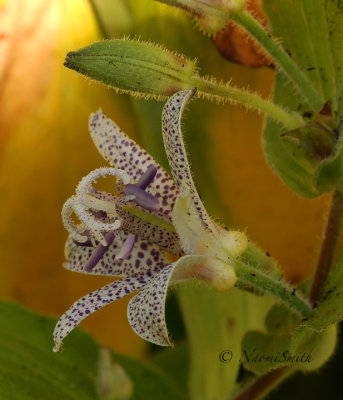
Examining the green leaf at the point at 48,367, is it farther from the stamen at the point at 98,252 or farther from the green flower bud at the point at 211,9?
the green flower bud at the point at 211,9

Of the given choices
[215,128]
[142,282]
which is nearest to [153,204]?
[142,282]

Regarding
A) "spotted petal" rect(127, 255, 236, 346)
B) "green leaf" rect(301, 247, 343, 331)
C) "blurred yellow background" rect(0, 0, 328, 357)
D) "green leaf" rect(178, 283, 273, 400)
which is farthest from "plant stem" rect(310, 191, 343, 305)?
Result: "blurred yellow background" rect(0, 0, 328, 357)

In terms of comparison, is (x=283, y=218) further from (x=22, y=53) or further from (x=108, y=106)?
(x=22, y=53)

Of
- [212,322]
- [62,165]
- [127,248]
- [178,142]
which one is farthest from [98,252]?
[62,165]

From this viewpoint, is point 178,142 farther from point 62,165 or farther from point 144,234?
point 62,165

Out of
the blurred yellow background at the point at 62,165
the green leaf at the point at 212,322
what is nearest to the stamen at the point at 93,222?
the green leaf at the point at 212,322

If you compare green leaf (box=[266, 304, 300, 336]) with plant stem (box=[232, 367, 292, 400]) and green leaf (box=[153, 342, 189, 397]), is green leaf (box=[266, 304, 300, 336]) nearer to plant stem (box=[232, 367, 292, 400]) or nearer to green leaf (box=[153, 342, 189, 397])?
plant stem (box=[232, 367, 292, 400])
